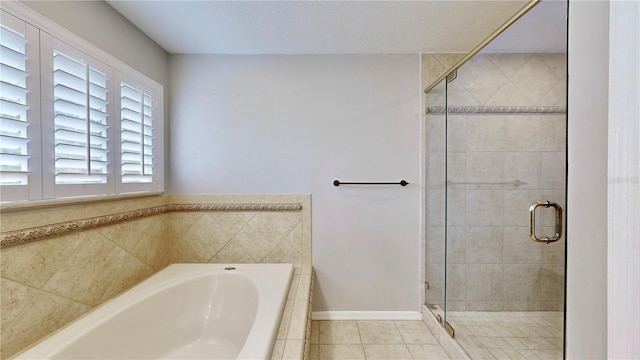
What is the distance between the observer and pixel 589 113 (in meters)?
0.53

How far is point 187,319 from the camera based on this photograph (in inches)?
64.6

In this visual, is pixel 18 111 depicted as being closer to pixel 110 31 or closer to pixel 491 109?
pixel 110 31

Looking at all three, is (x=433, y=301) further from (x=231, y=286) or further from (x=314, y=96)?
(x=314, y=96)

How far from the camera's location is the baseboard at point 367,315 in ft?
6.95

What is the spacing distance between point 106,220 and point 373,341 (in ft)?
6.22

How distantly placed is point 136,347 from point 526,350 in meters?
2.14

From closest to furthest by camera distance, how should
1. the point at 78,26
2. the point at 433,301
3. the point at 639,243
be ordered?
1. the point at 639,243
2. the point at 78,26
3. the point at 433,301

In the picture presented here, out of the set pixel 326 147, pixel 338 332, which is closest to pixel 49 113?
pixel 326 147

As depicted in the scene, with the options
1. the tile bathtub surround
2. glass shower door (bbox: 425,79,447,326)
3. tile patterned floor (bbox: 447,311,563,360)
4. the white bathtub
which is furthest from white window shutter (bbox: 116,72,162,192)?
tile patterned floor (bbox: 447,311,563,360)

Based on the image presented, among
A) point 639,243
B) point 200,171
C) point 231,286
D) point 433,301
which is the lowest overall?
point 433,301

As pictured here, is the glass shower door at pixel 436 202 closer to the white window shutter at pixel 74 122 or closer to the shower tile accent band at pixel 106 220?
the shower tile accent band at pixel 106 220

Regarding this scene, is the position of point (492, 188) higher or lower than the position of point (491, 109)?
lower

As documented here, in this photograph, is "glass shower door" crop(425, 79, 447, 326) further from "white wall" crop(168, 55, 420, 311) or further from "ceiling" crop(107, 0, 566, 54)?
"ceiling" crop(107, 0, 566, 54)

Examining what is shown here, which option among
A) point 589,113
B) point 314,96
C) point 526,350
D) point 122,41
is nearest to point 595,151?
point 589,113
